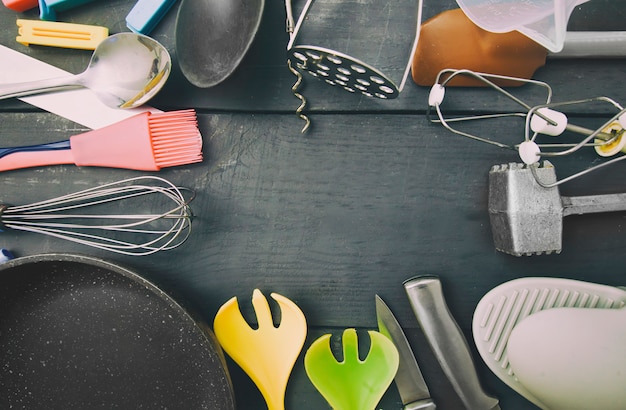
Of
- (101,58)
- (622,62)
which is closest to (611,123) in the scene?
(622,62)

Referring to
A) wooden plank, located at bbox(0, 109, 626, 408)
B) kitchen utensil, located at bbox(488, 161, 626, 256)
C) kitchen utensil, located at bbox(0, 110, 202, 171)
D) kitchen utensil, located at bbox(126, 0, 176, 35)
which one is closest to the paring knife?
wooden plank, located at bbox(0, 109, 626, 408)

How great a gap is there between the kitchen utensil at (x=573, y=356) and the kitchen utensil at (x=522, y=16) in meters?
0.22

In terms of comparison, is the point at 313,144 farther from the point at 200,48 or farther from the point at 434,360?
the point at 434,360

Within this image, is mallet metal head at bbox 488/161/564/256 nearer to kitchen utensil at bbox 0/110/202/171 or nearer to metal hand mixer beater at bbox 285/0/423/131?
metal hand mixer beater at bbox 285/0/423/131

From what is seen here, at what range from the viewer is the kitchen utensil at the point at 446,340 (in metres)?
0.49

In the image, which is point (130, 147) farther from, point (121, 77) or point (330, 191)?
point (330, 191)

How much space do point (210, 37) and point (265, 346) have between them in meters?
0.29

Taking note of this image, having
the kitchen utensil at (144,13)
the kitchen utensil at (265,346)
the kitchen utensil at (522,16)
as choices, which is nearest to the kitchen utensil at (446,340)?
the kitchen utensil at (265,346)

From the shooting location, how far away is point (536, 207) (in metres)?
0.46

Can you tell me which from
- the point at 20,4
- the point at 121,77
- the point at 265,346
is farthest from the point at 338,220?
the point at 20,4

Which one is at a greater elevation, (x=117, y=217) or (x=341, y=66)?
(x=341, y=66)

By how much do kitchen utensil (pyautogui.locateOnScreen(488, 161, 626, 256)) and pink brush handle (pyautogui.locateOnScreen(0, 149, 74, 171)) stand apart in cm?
40

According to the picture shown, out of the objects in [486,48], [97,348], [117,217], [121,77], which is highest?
[486,48]

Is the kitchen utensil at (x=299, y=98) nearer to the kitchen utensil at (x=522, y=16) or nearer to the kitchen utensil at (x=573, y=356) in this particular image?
the kitchen utensil at (x=522, y=16)
